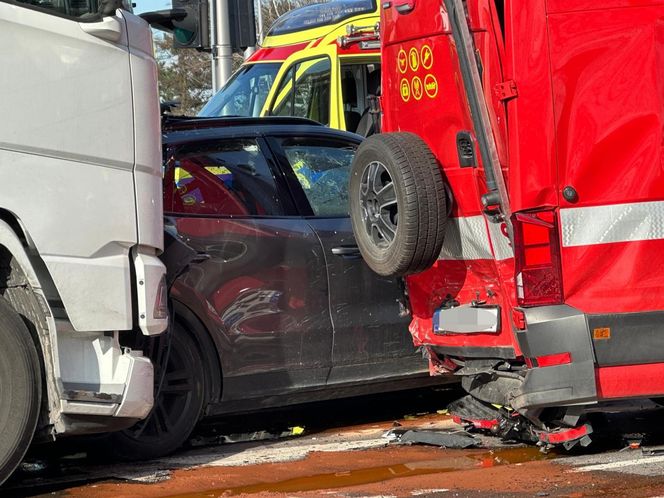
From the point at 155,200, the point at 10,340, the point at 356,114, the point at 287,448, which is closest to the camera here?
the point at 10,340

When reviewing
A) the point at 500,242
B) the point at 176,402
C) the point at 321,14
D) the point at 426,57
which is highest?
the point at 321,14

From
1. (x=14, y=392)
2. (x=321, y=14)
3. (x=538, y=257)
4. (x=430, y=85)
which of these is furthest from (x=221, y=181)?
(x=321, y=14)

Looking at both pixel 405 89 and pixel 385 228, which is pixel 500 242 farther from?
pixel 405 89

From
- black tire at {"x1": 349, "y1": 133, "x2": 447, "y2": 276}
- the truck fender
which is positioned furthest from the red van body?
the truck fender

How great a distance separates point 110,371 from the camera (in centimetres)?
596

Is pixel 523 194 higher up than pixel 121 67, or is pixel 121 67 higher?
pixel 121 67

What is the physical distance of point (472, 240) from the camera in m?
6.49

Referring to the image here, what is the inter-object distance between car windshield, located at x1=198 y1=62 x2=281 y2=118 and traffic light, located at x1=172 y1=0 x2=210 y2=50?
9.26 feet

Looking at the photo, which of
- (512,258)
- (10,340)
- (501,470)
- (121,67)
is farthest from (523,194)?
(10,340)

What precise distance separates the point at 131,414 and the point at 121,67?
1639 mm

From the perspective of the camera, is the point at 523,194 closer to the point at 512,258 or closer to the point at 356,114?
the point at 512,258

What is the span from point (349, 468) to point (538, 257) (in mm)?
1587

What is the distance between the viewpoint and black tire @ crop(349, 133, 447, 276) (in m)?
6.27

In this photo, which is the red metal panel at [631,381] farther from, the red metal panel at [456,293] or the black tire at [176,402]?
the black tire at [176,402]
